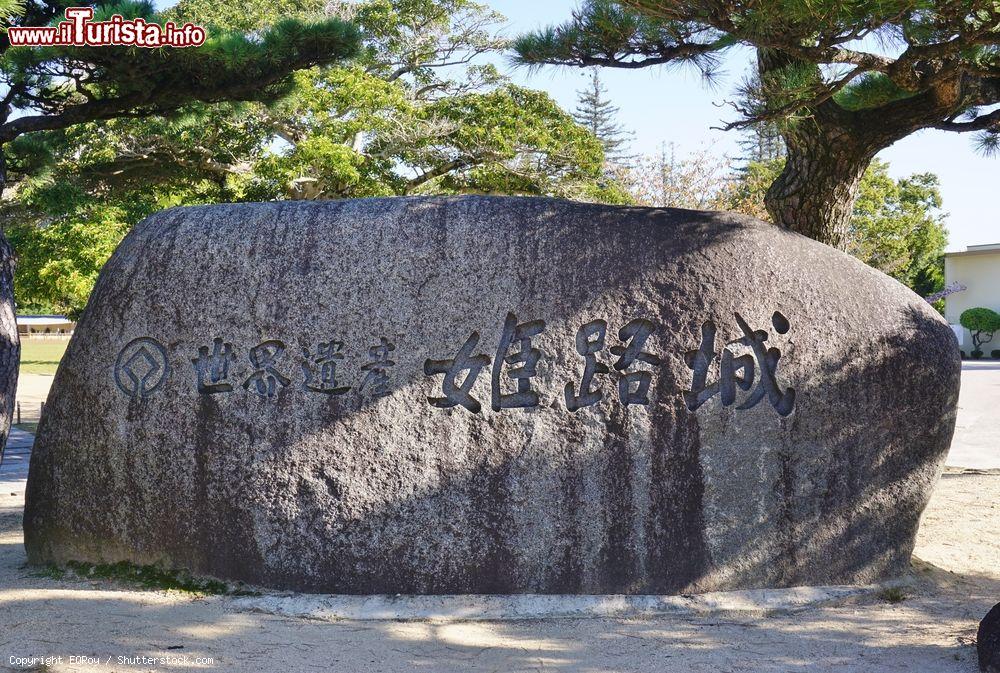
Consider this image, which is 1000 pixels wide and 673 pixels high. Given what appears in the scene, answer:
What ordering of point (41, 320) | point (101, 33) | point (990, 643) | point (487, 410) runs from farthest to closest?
point (41, 320), point (101, 33), point (487, 410), point (990, 643)

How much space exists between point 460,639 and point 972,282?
30.3 metres

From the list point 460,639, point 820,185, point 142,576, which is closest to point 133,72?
point 142,576

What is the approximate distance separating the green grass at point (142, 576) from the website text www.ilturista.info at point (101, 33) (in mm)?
3116

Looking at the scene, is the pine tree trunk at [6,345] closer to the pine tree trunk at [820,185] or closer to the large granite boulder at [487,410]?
the large granite boulder at [487,410]

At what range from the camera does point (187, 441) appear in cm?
453

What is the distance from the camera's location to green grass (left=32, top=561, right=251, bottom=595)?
176 inches

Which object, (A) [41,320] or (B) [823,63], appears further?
(A) [41,320]

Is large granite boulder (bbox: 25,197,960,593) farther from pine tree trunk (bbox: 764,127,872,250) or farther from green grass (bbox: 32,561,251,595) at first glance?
pine tree trunk (bbox: 764,127,872,250)

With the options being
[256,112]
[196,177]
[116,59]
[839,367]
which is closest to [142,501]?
[116,59]

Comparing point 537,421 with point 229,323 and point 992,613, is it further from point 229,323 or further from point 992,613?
point 992,613

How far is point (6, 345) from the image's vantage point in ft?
17.0

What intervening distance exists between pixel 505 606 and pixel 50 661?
6.62ft

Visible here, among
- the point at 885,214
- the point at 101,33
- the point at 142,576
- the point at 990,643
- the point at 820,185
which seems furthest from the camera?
the point at 885,214

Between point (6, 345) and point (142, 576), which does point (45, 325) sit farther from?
point (142, 576)
